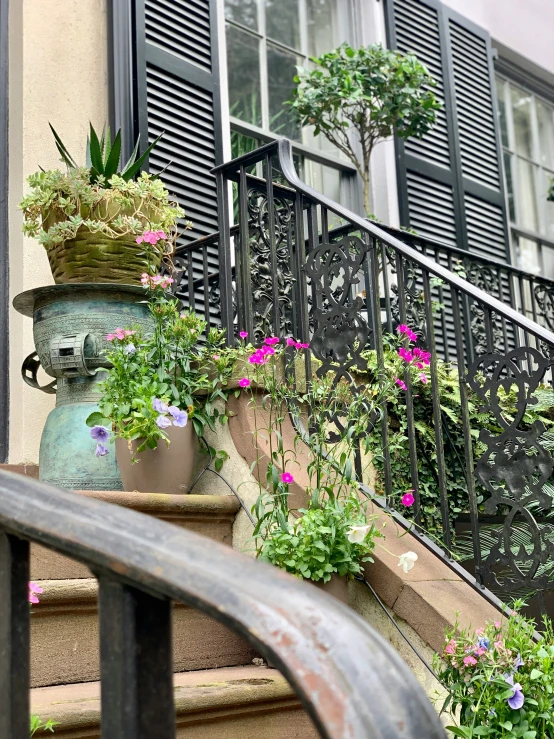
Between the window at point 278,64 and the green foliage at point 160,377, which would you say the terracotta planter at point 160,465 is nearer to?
the green foliage at point 160,377

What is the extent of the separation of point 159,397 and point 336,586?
855 millimetres

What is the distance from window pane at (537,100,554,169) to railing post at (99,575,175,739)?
8505 millimetres

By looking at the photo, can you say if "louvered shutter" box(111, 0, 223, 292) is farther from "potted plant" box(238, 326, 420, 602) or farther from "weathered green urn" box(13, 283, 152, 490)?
"potted plant" box(238, 326, 420, 602)

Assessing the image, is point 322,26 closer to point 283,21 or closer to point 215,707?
point 283,21

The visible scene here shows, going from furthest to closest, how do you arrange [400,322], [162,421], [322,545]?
[400,322] → [162,421] → [322,545]

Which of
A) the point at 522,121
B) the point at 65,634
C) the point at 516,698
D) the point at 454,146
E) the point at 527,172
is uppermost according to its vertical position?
the point at 522,121

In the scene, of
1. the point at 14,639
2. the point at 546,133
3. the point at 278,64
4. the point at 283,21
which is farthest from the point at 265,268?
the point at 546,133

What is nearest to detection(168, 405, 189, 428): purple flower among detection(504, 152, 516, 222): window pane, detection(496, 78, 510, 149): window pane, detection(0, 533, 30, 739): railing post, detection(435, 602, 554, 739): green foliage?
detection(435, 602, 554, 739): green foliage

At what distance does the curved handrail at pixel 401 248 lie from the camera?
2.52 metres

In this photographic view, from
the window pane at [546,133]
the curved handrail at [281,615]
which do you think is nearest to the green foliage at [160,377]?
the curved handrail at [281,615]

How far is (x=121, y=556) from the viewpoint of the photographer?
2.21 ft

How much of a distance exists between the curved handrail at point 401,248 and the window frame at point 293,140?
2592mm

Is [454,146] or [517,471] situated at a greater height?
[454,146]

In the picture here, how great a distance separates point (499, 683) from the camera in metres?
2.08
